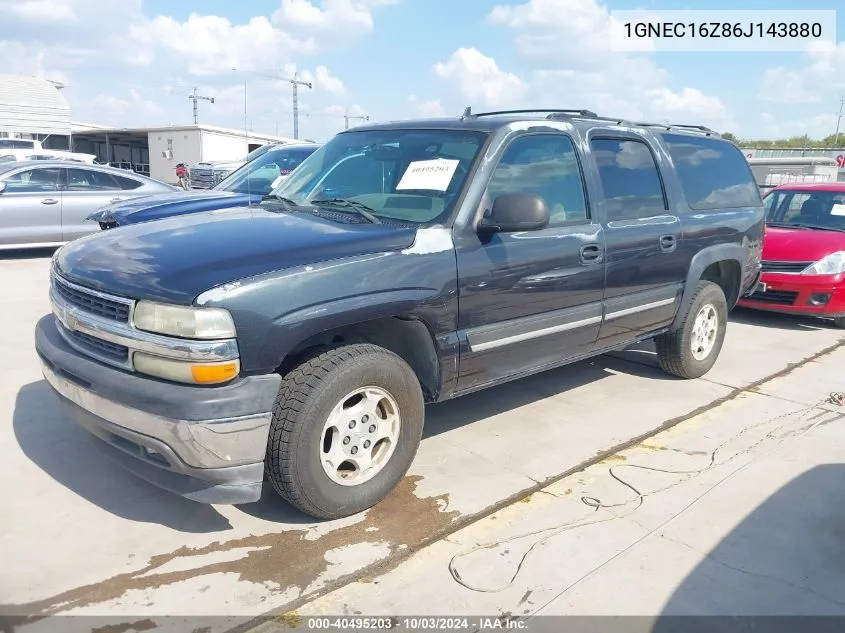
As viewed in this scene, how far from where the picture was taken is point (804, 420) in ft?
15.8

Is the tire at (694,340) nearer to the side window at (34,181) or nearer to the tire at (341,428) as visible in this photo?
the tire at (341,428)

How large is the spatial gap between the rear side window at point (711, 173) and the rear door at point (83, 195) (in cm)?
816

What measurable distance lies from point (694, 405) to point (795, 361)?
6.51 ft

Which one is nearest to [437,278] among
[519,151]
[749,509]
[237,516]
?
[519,151]

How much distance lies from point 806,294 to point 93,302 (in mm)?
7094

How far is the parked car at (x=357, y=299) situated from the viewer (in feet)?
9.13

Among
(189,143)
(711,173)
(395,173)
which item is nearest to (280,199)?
(395,173)

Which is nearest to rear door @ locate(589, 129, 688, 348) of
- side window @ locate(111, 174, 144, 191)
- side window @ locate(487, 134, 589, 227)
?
side window @ locate(487, 134, 589, 227)

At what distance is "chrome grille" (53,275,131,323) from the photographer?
2.90 metres

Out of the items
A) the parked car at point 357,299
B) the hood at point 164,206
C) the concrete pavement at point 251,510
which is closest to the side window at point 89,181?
the hood at point 164,206

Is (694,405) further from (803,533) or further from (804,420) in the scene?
(803,533)

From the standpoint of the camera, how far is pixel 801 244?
24.8 ft

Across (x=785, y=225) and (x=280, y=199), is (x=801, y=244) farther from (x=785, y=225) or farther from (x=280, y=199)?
(x=280, y=199)

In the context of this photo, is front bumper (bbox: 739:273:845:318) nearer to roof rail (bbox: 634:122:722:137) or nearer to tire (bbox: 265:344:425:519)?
roof rail (bbox: 634:122:722:137)
